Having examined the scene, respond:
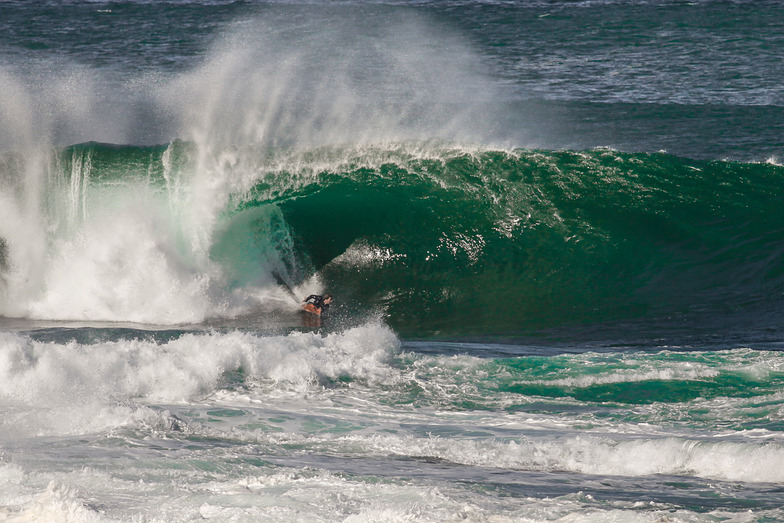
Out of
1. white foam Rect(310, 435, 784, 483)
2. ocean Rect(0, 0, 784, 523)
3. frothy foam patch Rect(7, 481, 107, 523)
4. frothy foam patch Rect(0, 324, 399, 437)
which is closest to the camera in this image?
frothy foam patch Rect(7, 481, 107, 523)

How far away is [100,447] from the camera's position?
21.2ft

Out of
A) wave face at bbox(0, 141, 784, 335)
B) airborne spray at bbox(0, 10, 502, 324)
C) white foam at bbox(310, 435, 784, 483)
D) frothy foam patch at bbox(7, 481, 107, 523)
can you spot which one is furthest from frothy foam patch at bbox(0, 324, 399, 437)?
airborne spray at bbox(0, 10, 502, 324)

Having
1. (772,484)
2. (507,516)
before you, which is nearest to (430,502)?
(507,516)

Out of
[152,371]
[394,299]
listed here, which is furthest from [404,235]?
[152,371]

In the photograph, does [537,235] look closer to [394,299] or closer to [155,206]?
[394,299]

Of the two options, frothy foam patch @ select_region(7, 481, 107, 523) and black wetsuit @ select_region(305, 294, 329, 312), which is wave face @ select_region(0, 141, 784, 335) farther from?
frothy foam patch @ select_region(7, 481, 107, 523)

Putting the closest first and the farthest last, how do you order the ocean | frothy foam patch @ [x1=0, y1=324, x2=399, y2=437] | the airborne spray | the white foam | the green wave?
A: the ocean < the white foam < frothy foam patch @ [x1=0, y1=324, x2=399, y2=437] < the green wave < the airborne spray

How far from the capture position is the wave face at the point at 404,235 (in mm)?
11906

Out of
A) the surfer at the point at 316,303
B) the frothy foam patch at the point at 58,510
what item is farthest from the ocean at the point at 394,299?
the surfer at the point at 316,303

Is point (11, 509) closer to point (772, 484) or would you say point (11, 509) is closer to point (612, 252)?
point (772, 484)

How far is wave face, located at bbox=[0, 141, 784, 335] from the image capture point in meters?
11.9

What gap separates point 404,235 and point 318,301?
2.17 metres

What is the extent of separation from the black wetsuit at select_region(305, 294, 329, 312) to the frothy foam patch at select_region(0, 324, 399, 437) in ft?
7.43

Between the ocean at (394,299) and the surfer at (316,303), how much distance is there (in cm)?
12
